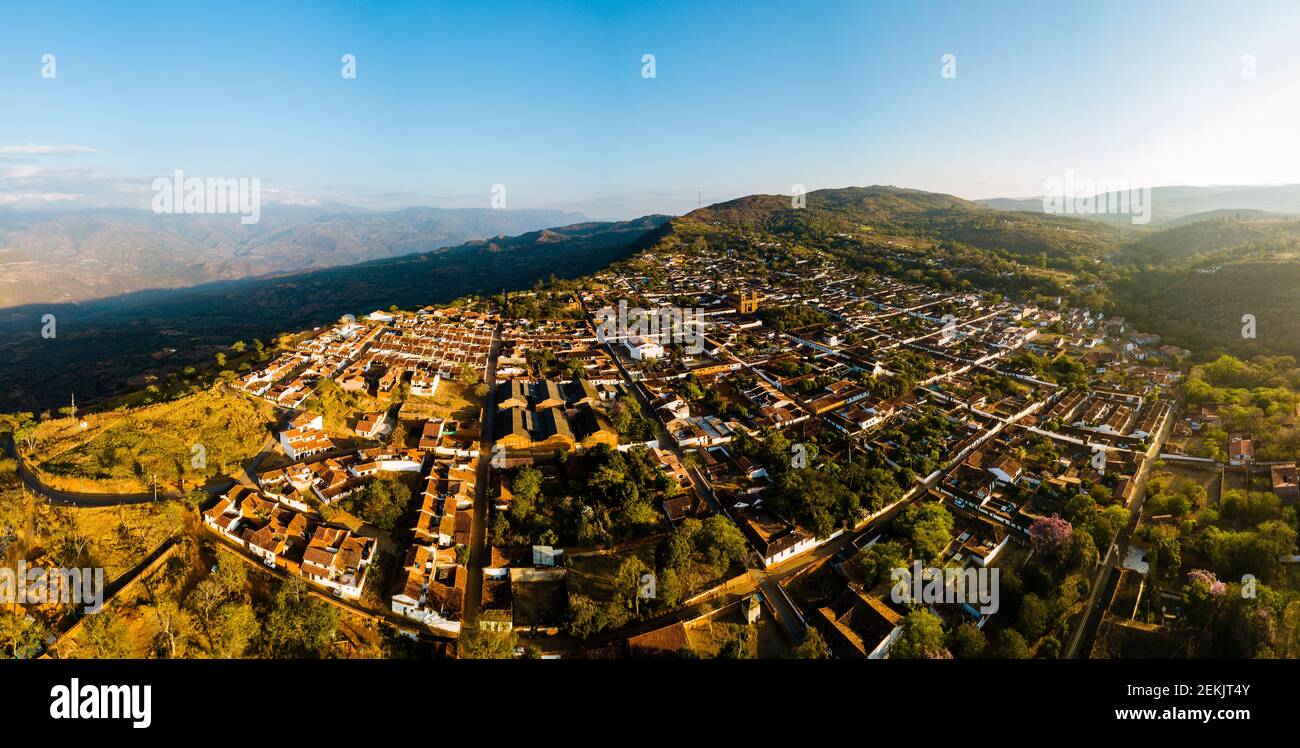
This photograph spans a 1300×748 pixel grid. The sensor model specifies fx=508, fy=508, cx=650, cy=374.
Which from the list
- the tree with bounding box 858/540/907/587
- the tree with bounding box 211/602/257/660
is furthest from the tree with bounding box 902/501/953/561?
the tree with bounding box 211/602/257/660

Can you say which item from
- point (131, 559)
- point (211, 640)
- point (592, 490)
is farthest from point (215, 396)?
point (592, 490)

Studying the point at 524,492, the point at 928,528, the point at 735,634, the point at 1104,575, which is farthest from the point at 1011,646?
the point at 524,492

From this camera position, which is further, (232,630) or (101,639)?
(232,630)

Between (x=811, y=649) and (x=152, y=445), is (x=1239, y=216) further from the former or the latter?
(x=152, y=445)

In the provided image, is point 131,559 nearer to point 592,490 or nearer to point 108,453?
point 108,453

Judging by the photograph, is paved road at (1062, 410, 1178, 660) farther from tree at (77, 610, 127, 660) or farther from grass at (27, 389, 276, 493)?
grass at (27, 389, 276, 493)
